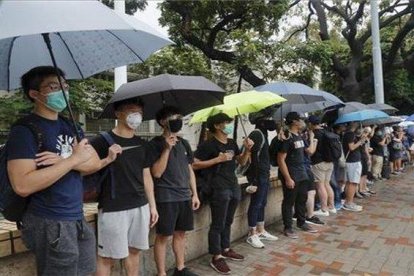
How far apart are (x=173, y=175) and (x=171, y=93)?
0.92 m

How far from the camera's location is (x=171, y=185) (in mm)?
3832

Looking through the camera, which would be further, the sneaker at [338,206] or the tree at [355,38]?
the tree at [355,38]

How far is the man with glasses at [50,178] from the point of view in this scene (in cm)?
223

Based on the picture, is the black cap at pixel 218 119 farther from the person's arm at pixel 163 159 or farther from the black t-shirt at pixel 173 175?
the person's arm at pixel 163 159

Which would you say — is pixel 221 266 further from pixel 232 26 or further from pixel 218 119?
pixel 232 26

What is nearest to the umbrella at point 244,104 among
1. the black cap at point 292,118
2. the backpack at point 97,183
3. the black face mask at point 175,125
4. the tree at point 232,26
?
the black cap at point 292,118

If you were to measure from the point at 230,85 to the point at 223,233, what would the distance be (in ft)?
29.0

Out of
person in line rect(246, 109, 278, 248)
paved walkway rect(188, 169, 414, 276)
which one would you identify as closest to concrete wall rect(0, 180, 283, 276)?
paved walkway rect(188, 169, 414, 276)

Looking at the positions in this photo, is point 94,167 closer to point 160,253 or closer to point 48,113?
point 48,113

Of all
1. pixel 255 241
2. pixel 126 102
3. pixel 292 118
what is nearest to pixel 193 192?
pixel 126 102

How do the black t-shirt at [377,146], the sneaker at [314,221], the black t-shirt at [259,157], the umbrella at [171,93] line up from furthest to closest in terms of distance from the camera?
the black t-shirt at [377,146]
the sneaker at [314,221]
the black t-shirt at [259,157]
the umbrella at [171,93]

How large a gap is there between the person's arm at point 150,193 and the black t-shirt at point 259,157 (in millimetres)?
1933

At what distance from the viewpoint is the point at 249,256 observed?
4.96 meters

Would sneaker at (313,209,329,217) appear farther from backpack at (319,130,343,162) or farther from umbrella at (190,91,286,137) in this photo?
umbrella at (190,91,286,137)
